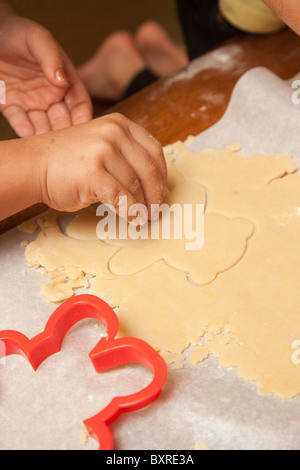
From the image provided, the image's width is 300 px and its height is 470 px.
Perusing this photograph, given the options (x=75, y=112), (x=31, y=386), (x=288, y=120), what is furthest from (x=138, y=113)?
(x=31, y=386)

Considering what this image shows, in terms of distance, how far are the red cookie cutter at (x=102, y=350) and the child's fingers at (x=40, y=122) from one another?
417 mm

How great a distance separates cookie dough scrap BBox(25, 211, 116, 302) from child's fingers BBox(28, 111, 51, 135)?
0.22 m

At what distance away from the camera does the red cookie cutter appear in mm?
575

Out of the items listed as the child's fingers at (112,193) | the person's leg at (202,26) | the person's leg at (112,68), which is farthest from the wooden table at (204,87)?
the person's leg at (112,68)

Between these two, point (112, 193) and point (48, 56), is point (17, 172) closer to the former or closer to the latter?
point (112, 193)

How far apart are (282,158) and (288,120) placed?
79 mm

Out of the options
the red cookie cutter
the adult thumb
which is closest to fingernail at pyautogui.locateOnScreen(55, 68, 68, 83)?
the adult thumb

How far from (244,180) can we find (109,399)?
17.2 inches

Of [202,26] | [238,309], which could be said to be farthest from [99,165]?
[202,26]

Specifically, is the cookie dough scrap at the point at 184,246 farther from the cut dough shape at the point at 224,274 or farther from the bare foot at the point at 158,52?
the bare foot at the point at 158,52

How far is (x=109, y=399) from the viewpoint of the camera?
613 mm

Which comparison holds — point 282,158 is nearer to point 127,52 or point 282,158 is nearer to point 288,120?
point 288,120

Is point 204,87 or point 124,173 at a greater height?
point 124,173

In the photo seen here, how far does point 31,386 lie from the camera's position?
2.08 feet
